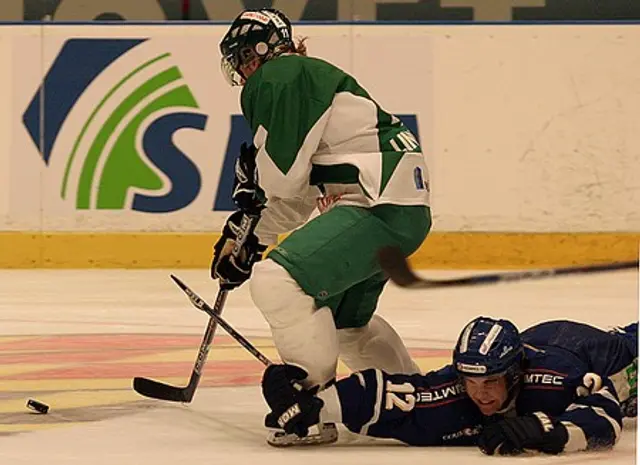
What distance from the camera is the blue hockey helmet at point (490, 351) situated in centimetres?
325

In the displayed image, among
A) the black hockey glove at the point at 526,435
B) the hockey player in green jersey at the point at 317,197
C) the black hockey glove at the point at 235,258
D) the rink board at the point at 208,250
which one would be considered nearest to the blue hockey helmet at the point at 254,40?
the hockey player in green jersey at the point at 317,197

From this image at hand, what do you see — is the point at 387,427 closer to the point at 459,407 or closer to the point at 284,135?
the point at 459,407

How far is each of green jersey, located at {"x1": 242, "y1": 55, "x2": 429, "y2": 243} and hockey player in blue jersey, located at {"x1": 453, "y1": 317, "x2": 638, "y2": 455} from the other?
0.40 meters

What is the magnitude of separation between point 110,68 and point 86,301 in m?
1.70

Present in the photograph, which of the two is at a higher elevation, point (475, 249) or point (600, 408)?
point (600, 408)

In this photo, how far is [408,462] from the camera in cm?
323

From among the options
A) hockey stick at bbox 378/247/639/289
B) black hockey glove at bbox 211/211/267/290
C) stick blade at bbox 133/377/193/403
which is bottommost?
stick blade at bbox 133/377/193/403

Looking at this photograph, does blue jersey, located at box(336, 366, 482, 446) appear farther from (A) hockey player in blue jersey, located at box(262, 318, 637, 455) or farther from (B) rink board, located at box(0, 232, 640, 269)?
(B) rink board, located at box(0, 232, 640, 269)

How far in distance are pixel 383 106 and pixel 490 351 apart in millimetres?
4560

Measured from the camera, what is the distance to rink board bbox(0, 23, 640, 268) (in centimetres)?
772

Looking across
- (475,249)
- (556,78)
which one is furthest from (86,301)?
(556,78)

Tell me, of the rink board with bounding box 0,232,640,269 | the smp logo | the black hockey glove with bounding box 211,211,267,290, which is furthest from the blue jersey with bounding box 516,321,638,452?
the smp logo

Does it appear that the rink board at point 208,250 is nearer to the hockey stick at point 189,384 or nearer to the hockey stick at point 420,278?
the hockey stick at point 189,384

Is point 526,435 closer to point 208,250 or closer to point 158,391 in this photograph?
point 158,391
